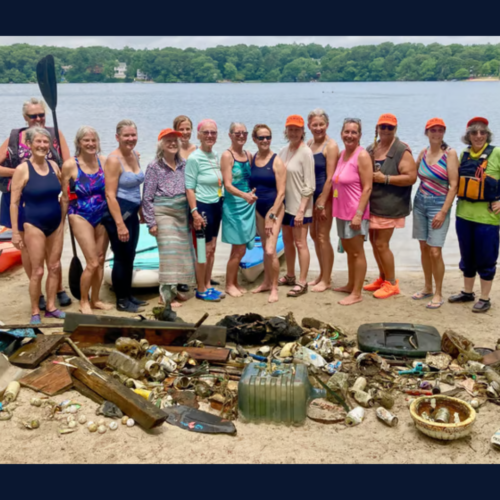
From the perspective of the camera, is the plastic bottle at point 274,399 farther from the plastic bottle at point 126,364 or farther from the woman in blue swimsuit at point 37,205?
the woman in blue swimsuit at point 37,205

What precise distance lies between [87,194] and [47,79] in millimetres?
2096

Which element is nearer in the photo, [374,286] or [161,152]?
[161,152]

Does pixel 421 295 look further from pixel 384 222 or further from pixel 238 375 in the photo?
pixel 238 375

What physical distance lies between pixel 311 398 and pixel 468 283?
294 centimetres

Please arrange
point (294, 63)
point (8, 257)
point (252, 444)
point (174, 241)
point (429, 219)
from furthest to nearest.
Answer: point (294, 63) → point (8, 257) → point (174, 241) → point (429, 219) → point (252, 444)

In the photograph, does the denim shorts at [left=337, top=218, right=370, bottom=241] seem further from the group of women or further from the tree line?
the tree line

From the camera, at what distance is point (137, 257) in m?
7.48

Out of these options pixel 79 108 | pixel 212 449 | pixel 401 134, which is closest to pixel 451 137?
pixel 401 134

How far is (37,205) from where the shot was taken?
5719 mm

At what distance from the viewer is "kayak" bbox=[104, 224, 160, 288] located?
6895 millimetres

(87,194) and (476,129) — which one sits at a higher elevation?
(476,129)

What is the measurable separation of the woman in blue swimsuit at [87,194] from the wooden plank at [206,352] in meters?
1.54

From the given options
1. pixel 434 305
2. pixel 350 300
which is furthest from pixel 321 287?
pixel 434 305

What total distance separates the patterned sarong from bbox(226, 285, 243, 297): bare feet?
0.58 metres
